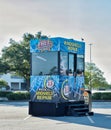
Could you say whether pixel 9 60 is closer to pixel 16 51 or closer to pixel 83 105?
pixel 16 51

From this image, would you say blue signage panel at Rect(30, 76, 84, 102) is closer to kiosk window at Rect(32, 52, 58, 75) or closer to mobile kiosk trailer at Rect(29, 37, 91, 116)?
mobile kiosk trailer at Rect(29, 37, 91, 116)

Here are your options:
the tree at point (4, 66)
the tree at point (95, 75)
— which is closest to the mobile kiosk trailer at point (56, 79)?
the tree at point (4, 66)

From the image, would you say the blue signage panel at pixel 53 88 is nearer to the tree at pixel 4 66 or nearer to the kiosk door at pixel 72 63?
the kiosk door at pixel 72 63

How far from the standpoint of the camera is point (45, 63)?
60.7 feet

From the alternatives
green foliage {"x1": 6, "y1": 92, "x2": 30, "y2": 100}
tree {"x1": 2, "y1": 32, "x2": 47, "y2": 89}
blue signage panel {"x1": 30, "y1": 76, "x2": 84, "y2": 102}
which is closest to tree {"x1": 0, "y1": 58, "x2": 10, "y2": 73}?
tree {"x1": 2, "y1": 32, "x2": 47, "y2": 89}

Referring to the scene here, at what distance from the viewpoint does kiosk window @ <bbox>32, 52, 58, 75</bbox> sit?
18125mm

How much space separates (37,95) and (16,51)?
71.4ft

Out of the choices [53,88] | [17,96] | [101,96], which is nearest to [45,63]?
[53,88]

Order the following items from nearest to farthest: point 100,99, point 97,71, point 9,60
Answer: point 100,99 < point 9,60 < point 97,71

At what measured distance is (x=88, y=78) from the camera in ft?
209

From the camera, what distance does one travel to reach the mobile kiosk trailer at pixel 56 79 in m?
17.9

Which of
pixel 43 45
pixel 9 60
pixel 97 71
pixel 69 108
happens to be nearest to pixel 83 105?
pixel 69 108

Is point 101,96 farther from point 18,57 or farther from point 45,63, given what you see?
point 45,63

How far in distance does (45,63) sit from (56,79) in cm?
113
